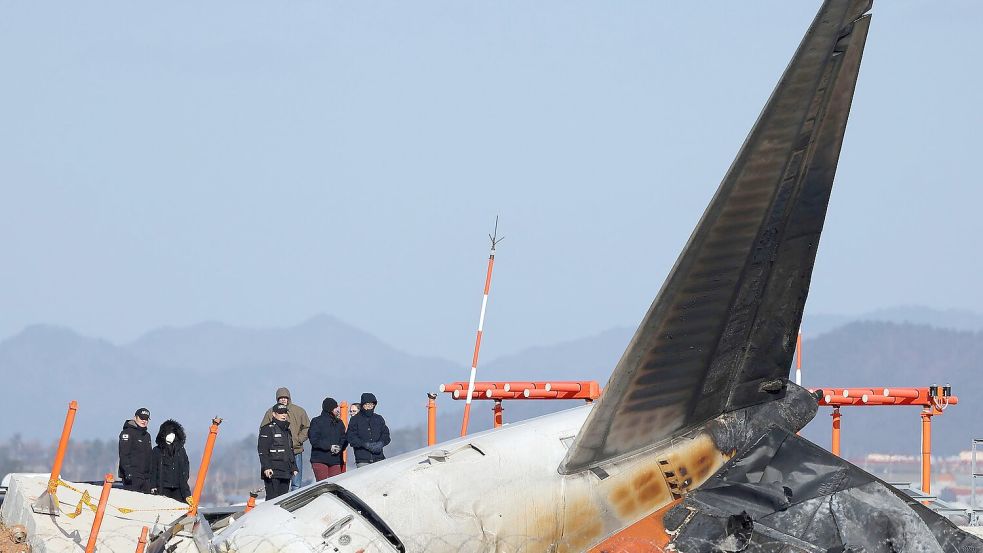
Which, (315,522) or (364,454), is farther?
(364,454)

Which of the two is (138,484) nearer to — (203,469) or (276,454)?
(276,454)

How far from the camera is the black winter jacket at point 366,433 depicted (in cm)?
1895

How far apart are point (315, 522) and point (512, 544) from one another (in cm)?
154

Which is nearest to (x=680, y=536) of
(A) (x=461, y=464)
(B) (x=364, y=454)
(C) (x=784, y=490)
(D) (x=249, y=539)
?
(C) (x=784, y=490)

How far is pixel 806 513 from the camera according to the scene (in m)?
10.9

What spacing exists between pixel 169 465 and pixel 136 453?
2.62 ft

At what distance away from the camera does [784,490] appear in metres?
11.0

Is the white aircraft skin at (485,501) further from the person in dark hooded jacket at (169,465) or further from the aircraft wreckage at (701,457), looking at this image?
the person in dark hooded jacket at (169,465)

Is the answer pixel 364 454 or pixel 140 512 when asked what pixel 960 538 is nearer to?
pixel 364 454

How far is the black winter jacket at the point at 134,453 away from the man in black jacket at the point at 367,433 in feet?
9.69

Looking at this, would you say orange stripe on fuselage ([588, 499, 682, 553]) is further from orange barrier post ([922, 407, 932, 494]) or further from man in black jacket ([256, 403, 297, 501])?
orange barrier post ([922, 407, 932, 494])

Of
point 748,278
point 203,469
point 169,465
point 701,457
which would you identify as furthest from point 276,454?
point 748,278

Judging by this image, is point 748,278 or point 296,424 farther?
point 296,424

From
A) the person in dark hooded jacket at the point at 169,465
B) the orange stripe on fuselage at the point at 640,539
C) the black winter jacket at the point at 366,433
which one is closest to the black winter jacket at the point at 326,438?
the black winter jacket at the point at 366,433
